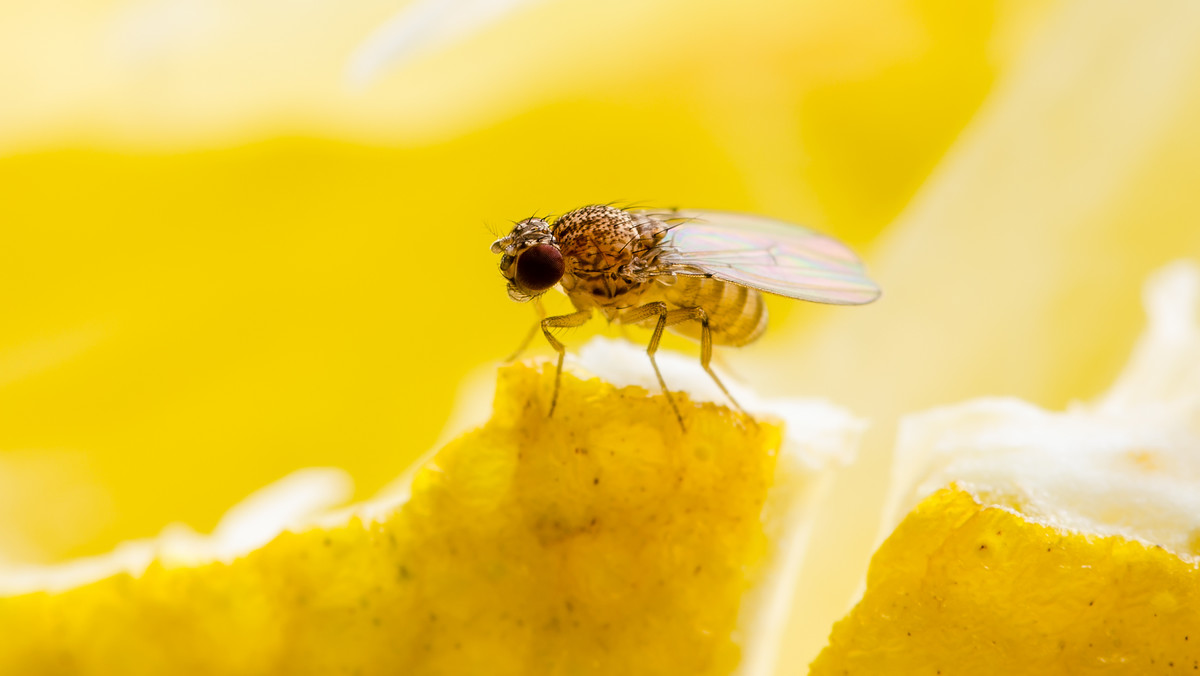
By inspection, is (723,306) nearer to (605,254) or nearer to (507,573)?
(605,254)

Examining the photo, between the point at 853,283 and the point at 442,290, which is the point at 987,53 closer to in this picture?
the point at 853,283

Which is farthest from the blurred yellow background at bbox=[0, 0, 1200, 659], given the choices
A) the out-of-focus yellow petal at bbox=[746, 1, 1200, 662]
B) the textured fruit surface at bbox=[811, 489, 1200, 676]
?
the textured fruit surface at bbox=[811, 489, 1200, 676]

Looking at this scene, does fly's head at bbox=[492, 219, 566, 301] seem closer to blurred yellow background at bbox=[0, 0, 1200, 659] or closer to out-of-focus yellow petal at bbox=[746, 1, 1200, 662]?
blurred yellow background at bbox=[0, 0, 1200, 659]

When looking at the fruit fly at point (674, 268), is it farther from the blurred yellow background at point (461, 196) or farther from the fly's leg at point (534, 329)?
the blurred yellow background at point (461, 196)

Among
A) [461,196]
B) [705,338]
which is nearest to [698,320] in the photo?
[705,338]

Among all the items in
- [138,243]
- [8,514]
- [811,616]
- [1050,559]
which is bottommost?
[811,616]

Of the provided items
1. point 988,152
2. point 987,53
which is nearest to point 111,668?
point 988,152

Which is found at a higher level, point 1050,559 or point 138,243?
point 138,243
